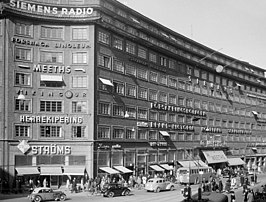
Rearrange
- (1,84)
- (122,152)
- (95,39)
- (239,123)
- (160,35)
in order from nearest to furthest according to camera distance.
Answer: (1,84)
(95,39)
(122,152)
(160,35)
(239,123)

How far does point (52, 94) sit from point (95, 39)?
32.0 feet

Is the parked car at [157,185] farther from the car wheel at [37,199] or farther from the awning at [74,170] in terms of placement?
the car wheel at [37,199]

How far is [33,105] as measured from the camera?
6262 centimetres

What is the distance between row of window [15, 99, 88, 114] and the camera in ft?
204

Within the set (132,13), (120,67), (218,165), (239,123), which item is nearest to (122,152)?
(120,67)

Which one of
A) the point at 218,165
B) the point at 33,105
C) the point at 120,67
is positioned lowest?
the point at 218,165

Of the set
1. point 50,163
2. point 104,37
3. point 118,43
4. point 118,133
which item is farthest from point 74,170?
point 118,43

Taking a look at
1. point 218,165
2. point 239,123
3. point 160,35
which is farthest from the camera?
point 239,123

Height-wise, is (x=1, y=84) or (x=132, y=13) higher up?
(x=132, y=13)

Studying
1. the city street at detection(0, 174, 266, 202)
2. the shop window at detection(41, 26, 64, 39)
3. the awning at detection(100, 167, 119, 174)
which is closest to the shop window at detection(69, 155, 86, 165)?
the awning at detection(100, 167, 119, 174)

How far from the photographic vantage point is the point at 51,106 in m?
63.6

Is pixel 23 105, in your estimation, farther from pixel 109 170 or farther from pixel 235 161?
pixel 235 161

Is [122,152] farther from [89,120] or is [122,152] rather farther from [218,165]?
[218,165]

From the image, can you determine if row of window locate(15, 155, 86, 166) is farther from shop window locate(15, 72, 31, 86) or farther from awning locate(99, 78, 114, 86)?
awning locate(99, 78, 114, 86)
